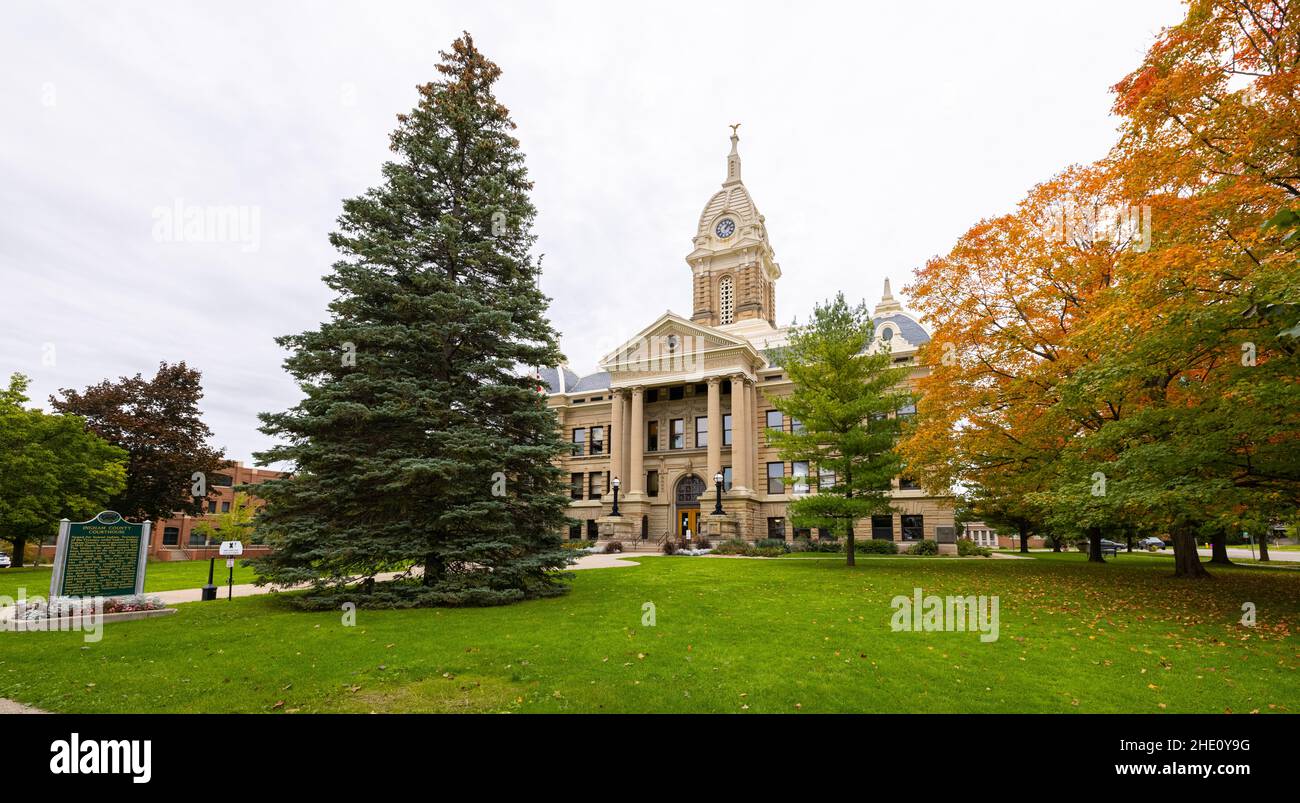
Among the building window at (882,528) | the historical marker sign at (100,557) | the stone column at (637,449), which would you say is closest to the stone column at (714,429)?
the stone column at (637,449)

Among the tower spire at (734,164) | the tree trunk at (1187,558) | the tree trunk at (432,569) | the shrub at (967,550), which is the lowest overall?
the shrub at (967,550)

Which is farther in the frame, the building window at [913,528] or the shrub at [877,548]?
the building window at [913,528]

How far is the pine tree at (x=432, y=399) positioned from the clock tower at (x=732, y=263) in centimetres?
3757

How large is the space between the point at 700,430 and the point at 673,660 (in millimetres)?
37195

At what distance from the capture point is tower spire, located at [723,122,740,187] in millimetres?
55531

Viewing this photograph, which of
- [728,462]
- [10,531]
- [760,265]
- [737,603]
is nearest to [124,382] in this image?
[10,531]

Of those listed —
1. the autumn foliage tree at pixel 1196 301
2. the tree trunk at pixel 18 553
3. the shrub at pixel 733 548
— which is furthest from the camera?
the shrub at pixel 733 548

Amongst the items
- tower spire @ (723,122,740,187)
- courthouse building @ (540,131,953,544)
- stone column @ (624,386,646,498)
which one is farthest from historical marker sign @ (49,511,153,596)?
tower spire @ (723,122,740,187)

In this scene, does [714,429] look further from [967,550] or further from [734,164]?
[734,164]

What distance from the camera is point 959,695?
632cm

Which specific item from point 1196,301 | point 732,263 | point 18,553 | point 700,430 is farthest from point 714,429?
point 18,553

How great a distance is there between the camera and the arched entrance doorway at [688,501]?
42562 mm

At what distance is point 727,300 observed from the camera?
2090 inches

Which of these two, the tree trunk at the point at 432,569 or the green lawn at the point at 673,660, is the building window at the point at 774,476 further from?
the tree trunk at the point at 432,569
